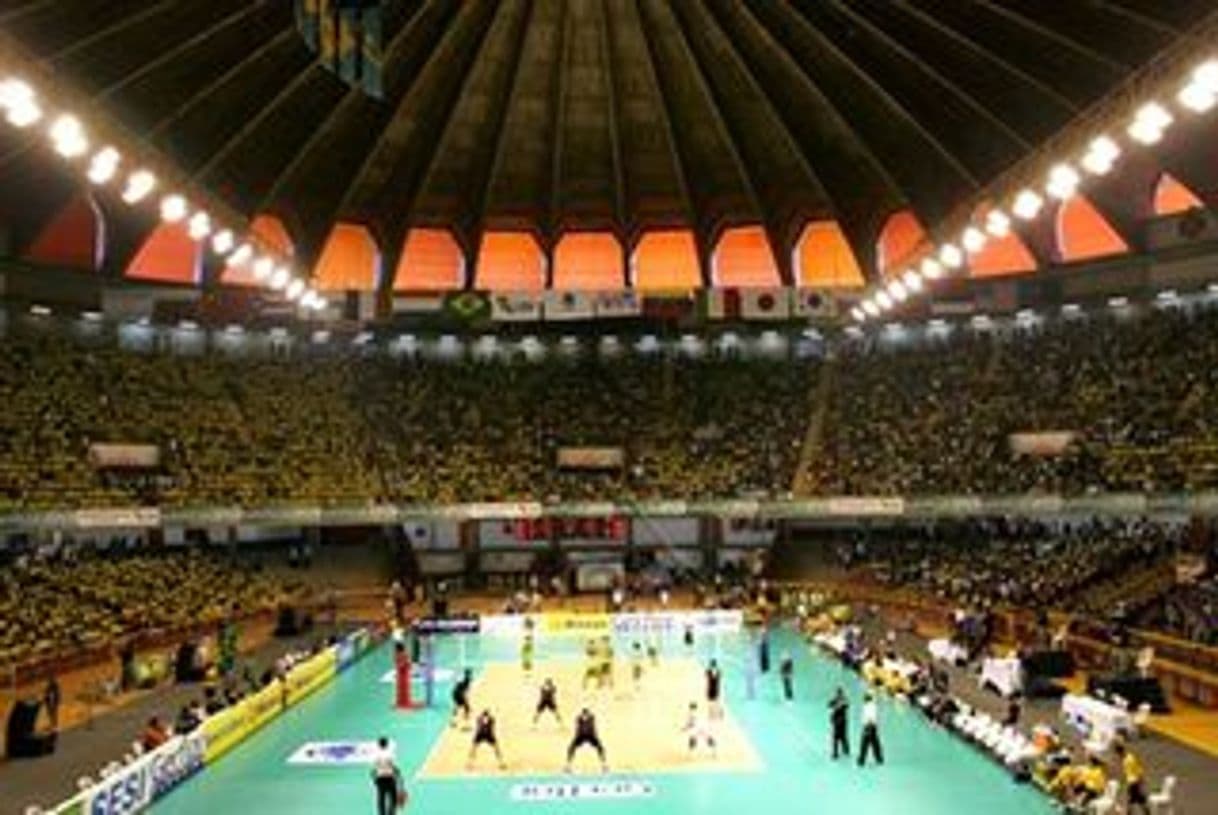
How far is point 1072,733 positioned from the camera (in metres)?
A: 30.6

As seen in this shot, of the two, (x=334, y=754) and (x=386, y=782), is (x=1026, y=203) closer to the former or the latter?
(x=334, y=754)

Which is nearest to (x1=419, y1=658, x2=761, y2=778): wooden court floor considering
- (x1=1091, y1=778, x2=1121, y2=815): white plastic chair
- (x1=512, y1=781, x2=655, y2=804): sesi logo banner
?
(x1=512, y1=781, x2=655, y2=804): sesi logo banner

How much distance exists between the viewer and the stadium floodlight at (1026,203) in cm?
3522

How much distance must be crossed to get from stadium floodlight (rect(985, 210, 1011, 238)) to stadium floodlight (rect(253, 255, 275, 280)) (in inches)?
843

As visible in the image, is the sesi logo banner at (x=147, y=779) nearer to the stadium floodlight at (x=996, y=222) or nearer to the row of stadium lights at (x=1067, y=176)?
the row of stadium lights at (x=1067, y=176)

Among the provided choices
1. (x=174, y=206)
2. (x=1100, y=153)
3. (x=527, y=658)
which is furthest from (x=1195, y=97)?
(x=527, y=658)

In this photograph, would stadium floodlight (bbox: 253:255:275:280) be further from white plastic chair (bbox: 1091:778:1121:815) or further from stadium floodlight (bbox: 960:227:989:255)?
white plastic chair (bbox: 1091:778:1121:815)

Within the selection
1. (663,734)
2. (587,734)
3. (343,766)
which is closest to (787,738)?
(663,734)

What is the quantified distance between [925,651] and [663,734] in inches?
580

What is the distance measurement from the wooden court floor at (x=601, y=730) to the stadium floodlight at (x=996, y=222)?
14885 mm

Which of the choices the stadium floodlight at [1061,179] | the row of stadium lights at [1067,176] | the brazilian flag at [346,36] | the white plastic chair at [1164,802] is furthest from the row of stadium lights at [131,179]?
the white plastic chair at [1164,802]

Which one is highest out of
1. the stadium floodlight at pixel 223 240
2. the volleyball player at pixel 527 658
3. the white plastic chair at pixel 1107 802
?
the stadium floodlight at pixel 223 240

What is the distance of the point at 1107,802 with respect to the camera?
72.5 feet

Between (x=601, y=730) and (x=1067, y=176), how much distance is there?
17.5 m
